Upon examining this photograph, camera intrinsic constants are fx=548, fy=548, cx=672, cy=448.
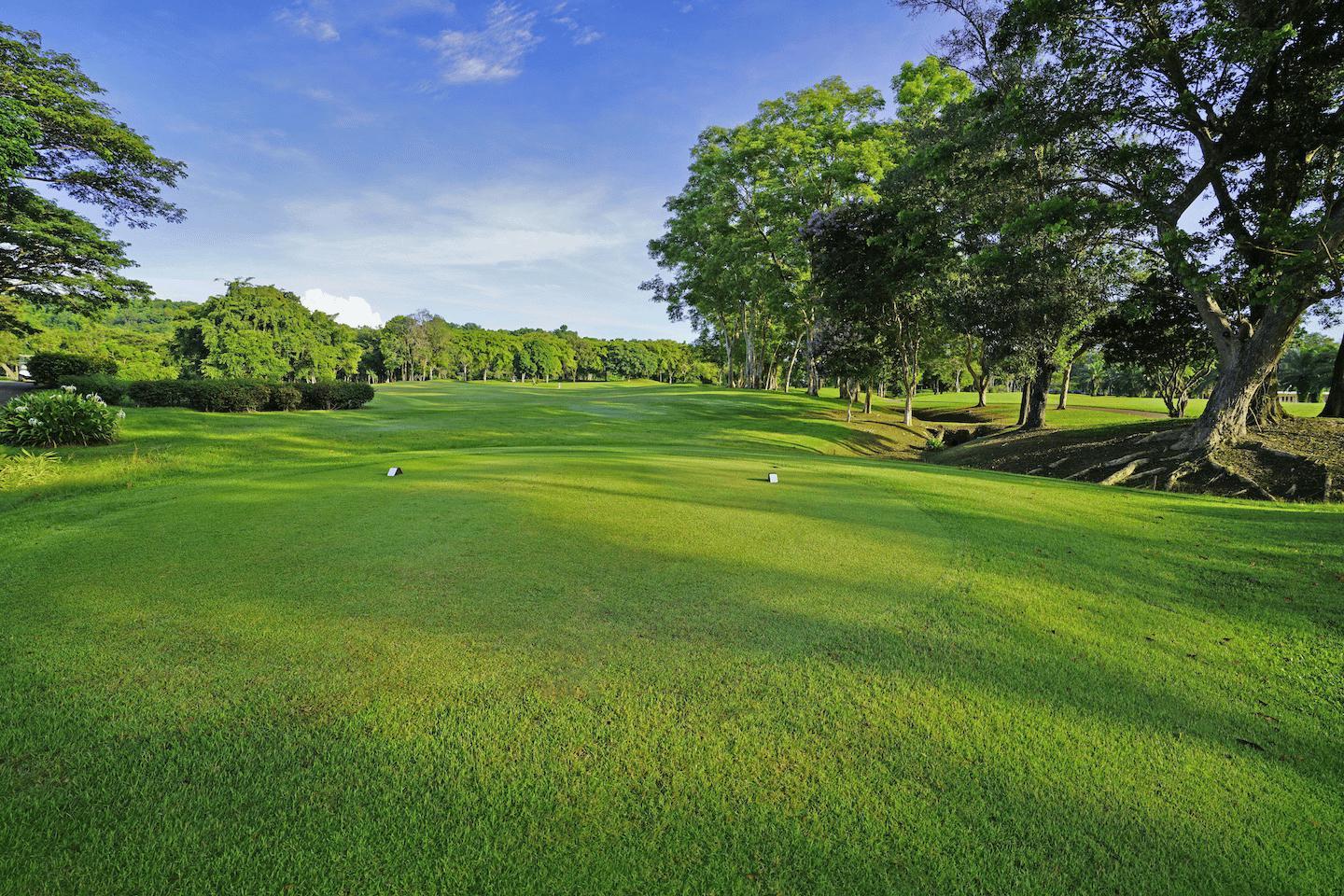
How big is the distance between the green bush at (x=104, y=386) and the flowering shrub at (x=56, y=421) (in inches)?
301

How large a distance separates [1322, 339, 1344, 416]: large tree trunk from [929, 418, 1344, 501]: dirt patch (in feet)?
5.85

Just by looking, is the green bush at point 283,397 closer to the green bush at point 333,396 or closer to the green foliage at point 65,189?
the green bush at point 333,396

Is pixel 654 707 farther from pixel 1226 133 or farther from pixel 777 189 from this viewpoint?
pixel 777 189

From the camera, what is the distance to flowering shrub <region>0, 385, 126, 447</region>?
9617mm

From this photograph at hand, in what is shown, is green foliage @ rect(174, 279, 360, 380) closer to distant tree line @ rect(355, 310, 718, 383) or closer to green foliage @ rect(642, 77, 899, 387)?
distant tree line @ rect(355, 310, 718, 383)

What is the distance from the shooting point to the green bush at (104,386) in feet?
52.5

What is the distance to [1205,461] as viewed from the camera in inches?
438

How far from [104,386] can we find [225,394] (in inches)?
135

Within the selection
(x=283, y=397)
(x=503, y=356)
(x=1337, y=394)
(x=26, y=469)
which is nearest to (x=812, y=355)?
(x=1337, y=394)

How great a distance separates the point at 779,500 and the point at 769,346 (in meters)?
52.1

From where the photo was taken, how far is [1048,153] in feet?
53.1

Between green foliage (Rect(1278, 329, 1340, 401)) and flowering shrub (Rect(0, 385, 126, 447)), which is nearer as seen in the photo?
flowering shrub (Rect(0, 385, 126, 447))

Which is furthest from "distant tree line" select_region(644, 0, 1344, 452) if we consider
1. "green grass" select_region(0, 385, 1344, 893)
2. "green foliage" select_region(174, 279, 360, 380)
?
"green foliage" select_region(174, 279, 360, 380)

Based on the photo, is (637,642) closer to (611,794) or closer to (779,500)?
(611,794)
